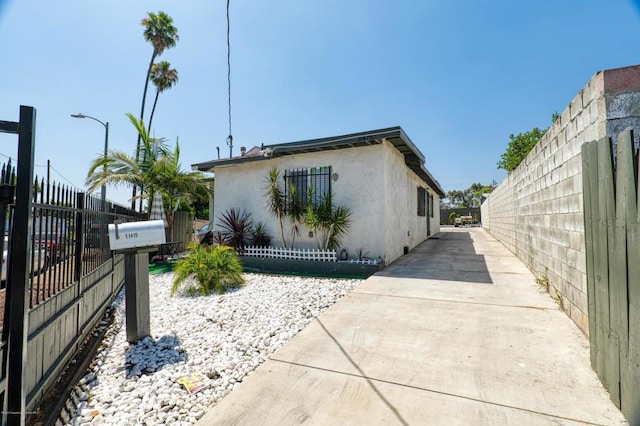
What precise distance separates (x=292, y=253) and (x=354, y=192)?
7.71ft

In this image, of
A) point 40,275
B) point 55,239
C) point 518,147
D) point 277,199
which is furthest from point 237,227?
point 518,147

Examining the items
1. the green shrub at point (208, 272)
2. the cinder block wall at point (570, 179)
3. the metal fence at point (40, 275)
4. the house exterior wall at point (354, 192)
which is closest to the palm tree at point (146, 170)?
the house exterior wall at point (354, 192)

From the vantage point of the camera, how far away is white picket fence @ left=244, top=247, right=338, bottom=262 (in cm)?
668

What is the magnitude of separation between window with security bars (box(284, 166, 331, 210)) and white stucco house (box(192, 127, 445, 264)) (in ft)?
0.09

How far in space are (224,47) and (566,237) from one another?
1043cm

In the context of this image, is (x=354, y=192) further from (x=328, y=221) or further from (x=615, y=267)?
(x=615, y=267)

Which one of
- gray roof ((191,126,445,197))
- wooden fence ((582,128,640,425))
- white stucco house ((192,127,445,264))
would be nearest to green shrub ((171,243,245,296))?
white stucco house ((192,127,445,264))

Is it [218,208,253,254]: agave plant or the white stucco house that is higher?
the white stucco house

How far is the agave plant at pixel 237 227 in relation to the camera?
7852 mm

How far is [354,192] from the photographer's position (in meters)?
6.97

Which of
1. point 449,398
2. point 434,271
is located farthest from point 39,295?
point 434,271

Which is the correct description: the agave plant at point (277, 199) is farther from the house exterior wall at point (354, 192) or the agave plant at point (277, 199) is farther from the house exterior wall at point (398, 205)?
the house exterior wall at point (398, 205)

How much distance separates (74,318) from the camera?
8.99 ft

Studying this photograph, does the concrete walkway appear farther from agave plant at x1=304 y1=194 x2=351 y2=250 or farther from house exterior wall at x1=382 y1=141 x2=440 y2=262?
house exterior wall at x1=382 y1=141 x2=440 y2=262
